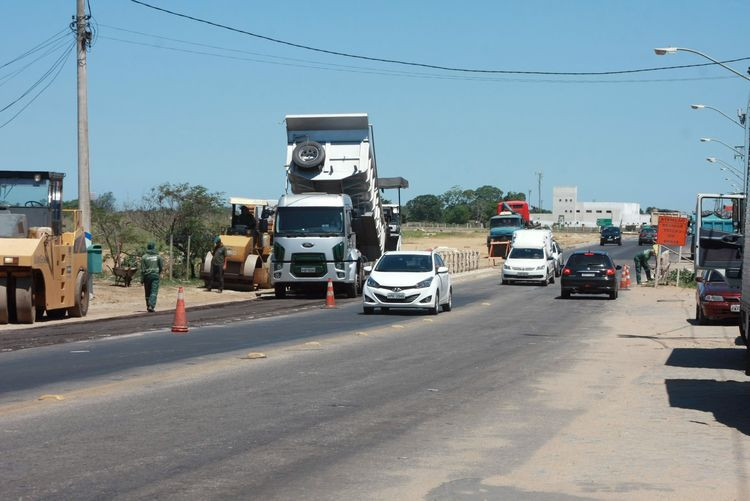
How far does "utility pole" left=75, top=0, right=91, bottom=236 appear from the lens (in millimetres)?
29938

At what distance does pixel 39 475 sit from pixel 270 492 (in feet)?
5.78

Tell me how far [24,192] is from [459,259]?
39.9 m

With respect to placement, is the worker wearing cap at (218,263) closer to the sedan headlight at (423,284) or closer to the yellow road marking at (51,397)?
the sedan headlight at (423,284)

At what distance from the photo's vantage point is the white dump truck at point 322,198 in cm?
3484

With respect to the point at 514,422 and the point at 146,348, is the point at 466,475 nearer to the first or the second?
the point at 514,422

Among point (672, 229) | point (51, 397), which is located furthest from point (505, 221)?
point (51, 397)

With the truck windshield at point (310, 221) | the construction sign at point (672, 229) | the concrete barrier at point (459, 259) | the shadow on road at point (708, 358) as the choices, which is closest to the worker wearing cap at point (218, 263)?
the truck windshield at point (310, 221)

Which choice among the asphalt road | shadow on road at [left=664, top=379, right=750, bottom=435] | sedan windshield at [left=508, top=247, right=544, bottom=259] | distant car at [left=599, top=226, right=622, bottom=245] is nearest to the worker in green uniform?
the asphalt road

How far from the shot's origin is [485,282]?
52.3 metres

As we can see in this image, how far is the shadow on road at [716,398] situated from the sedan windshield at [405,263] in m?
14.4

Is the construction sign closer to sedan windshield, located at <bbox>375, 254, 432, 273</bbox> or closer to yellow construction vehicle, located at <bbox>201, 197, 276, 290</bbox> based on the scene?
yellow construction vehicle, located at <bbox>201, 197, 276, 290</bbox>

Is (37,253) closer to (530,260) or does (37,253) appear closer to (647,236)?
(530,260)

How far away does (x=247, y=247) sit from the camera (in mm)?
38969

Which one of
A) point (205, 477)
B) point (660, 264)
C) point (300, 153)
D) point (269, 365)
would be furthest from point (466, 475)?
point (660, 264)
